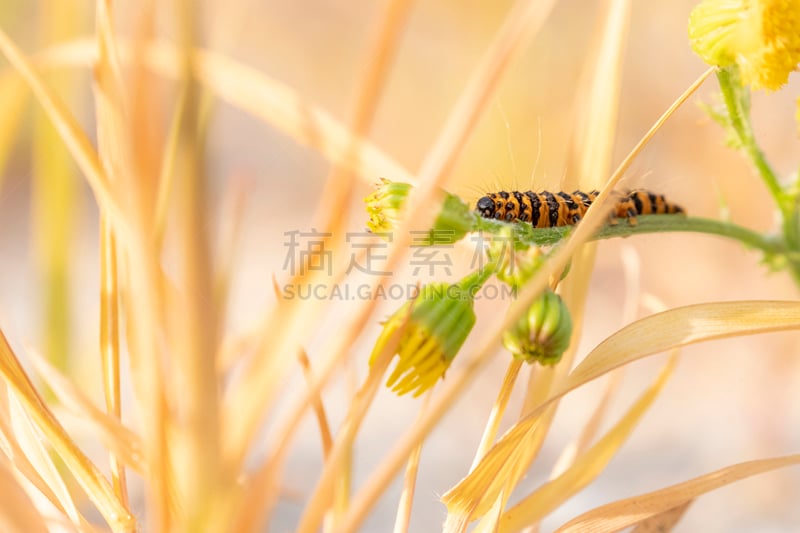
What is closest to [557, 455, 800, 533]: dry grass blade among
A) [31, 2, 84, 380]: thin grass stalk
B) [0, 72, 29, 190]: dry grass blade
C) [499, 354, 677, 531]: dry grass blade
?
[499, 354, 677, 531]: dry grass blade

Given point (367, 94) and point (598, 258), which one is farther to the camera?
point (598, 258)

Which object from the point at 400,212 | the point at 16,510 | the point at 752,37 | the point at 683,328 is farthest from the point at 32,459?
the point at 752,37

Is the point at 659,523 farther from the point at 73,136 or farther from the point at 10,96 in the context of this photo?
the point at 10,96

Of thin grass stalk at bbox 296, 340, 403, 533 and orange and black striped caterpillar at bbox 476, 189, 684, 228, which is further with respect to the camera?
orange and black striped caterpillar at bbox 476, 189, 684, 228

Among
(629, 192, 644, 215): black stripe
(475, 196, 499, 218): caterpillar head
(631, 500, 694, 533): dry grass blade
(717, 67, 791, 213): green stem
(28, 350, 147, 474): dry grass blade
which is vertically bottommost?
(631, 500, 694, 533): dry grass blade

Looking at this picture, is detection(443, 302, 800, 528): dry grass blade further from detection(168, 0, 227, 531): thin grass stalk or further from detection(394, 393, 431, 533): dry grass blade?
detection(168, 0, 227, 531): thin grass stalk

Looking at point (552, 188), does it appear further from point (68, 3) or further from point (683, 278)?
point (683, 278)
